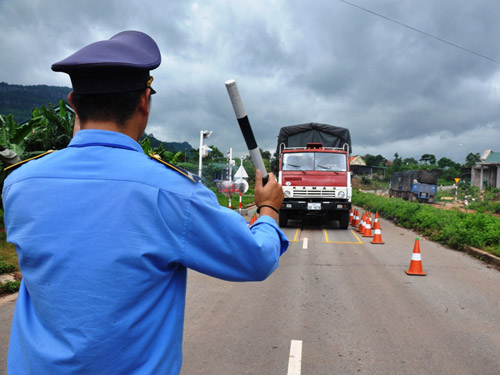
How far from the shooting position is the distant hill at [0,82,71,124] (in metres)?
117

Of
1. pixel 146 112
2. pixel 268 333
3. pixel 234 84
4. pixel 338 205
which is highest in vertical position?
pixel 234 84

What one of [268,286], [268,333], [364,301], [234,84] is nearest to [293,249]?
[268,286]

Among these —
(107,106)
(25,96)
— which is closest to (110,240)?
(107,106)

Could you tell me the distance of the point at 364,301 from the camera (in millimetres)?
5504

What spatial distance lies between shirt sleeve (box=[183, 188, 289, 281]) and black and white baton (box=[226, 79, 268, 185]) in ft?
1.39

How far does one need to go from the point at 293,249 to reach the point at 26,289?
892 cm

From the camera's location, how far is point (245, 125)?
5.16ft

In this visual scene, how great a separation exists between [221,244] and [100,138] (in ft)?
1.59

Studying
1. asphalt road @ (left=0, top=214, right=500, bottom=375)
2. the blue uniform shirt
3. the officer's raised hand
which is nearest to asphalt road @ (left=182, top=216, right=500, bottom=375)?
asphalt road @ (left=0, top=214, right=500, bottom=375)

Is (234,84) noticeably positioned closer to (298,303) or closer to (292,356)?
(292,356)

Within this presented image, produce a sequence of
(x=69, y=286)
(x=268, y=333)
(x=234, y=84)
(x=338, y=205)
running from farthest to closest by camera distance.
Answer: (x=338, y=205) → (x=268, y=333) → (x=234, y=84) → (x=69, y=286)

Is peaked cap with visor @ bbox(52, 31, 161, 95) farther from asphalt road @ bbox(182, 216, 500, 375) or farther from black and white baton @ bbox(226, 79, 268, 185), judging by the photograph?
asphalt road @ bbox(182, 216, 500, 375)

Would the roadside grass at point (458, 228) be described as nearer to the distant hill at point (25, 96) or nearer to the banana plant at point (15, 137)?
the banana plant at point (15, 137)

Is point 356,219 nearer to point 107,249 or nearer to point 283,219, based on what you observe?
point 283,219
